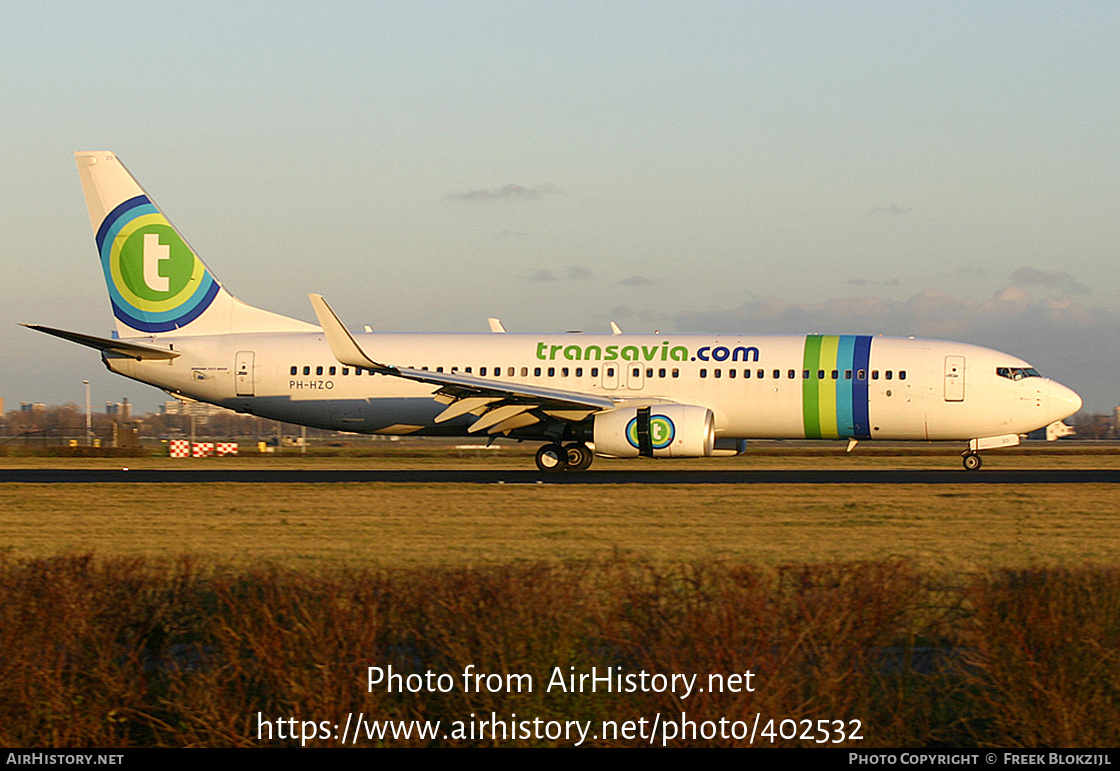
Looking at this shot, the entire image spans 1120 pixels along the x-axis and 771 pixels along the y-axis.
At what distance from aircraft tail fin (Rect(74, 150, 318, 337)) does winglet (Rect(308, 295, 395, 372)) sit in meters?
5.70

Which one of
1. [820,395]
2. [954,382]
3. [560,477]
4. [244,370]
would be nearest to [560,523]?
[560,477]

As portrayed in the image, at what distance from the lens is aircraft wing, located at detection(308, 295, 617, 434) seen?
29.5 meters

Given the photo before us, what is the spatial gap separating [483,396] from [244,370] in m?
8.08

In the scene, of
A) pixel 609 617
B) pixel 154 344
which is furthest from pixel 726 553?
pixel 154 344

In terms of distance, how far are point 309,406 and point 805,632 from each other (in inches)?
1099

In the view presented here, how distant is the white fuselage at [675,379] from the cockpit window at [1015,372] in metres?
0.06

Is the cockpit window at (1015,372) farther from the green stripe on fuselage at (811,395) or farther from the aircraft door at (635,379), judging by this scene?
the aircraft door at (635,379)

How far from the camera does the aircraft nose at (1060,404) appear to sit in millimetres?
31172

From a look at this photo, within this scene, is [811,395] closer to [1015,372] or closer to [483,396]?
[1015,372]

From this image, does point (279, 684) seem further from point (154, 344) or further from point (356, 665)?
point (154, 344)

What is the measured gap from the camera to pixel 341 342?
29.7 m

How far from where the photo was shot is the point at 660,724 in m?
7.14

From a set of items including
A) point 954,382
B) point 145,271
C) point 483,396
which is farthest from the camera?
point 145,271
